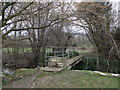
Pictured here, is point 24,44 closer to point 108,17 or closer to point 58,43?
point 58,43

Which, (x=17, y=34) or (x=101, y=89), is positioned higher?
(x=17, y=34)

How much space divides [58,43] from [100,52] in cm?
457

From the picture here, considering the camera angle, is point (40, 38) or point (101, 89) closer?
point (101, 89)

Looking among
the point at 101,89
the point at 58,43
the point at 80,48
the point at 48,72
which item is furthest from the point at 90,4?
the point at 80,48

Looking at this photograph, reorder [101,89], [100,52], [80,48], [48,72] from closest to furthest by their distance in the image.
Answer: [101,89] < [48,72] < [100,52] < [80,48]

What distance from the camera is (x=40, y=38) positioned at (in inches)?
462

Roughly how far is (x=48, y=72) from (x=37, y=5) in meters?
2.81

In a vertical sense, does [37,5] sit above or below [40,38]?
above

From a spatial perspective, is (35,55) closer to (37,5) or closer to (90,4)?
(90,4)

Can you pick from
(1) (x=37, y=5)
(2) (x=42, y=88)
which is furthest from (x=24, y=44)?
(2) (x=42, y=88)

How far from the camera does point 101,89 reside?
3.21 meters

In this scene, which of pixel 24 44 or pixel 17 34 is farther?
pixel 24 44

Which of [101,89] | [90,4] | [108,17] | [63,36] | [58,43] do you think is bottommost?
[101,89]

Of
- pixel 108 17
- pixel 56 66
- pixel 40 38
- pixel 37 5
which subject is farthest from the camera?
pixel 40 38
